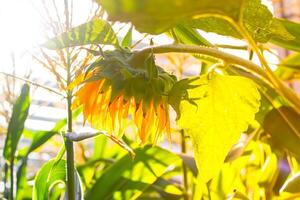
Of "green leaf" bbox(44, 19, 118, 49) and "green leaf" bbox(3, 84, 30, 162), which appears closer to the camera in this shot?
"green leaf" bbox(44, 19, 118, 49)

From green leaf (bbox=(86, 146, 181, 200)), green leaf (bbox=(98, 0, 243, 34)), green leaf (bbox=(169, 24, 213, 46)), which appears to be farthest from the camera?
green leaf (bbox=(86, 146, 181, 200))

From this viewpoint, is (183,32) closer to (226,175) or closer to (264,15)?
(264,15)

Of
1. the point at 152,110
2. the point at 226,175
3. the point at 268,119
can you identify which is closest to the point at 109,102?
the point at 152,110

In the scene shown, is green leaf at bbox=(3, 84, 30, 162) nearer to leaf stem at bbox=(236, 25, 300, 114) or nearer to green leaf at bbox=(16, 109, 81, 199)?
green leaf at bbox=(16, 109, 81, 199)

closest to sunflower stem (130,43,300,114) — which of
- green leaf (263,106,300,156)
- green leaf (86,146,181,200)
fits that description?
green leaf (263,106,300,156)

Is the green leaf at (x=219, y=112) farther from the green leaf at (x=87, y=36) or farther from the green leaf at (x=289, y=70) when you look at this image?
the green leaf at (x=289, y=70)

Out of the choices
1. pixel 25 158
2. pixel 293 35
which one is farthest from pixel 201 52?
pixel 25 158

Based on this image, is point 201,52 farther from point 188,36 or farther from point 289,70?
point 289,70
